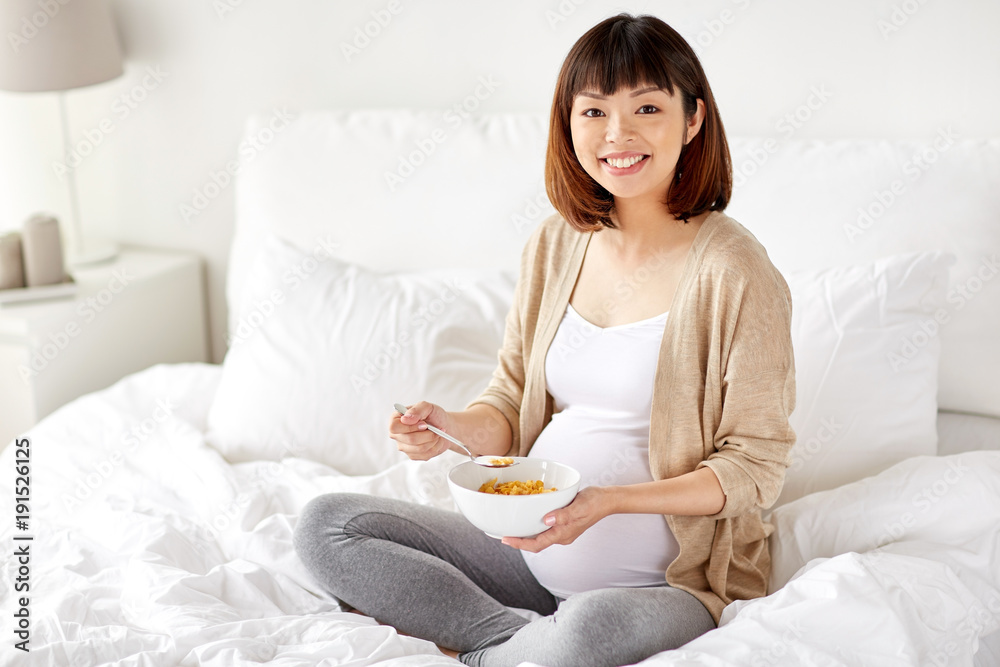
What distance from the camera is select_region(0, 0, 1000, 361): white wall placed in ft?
5.85

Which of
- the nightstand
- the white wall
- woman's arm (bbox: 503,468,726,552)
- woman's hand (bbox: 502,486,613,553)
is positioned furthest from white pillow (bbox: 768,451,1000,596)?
→ the nightstand

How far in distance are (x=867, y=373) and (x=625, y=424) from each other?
48cm

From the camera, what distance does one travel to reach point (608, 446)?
1265mm

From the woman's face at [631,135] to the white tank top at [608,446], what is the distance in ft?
0.63

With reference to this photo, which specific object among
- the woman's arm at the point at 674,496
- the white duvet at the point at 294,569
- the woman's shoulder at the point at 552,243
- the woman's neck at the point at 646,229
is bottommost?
the white duvet at the point at 294,569

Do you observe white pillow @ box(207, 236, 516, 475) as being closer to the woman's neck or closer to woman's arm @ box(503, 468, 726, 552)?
the woman's neck

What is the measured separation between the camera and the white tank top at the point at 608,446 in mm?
1234

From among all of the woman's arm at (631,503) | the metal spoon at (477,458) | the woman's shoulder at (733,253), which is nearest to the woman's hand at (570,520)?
the woman's arm at (631,503)

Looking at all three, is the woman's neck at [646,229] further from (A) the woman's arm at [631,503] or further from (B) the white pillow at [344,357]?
(B) the white pillow at [344,357]

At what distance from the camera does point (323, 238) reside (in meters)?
2.09

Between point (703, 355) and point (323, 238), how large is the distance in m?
1.12

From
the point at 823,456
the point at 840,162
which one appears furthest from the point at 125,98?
the point at 823,456

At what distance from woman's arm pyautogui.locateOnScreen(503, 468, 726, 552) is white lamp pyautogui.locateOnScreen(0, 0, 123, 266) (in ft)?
5.61

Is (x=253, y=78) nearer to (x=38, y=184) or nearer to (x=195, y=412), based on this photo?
(x=38, y=184)
